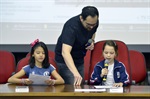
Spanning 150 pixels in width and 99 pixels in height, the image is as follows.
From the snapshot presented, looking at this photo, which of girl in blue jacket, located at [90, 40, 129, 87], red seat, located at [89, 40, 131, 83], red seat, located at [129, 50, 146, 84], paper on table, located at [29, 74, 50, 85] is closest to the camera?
paper on table, located at [29, 74, 50, 85]

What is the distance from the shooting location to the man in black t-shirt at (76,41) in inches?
109

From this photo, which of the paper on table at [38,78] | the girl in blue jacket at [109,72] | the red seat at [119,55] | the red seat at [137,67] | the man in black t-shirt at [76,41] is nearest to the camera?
the paper on table at [38,78]

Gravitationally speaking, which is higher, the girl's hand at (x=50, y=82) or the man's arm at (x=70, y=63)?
the man's arm at (x=70, y=63)

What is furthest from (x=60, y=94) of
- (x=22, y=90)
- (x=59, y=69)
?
(x=59, y=69)

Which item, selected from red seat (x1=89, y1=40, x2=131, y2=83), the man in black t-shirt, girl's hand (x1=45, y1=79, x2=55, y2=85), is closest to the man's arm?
the man in black t-shirt

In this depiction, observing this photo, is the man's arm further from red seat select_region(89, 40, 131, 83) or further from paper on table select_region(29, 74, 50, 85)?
red seat select_region(89, 40, 131, 83)

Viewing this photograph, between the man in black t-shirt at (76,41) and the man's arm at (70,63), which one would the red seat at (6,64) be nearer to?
the man in black t-shirt at (76,41)

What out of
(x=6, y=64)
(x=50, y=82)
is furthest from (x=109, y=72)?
(x=6, y=64)

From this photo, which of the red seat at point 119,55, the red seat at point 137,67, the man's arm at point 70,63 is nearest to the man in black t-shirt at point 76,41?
the man's arm at point 70,63

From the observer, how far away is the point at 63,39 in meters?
2.90

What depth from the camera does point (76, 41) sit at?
3014 millimetres

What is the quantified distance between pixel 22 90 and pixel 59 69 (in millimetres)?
899

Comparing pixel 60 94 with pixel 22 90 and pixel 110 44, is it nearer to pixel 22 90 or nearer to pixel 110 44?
pixel 22 90

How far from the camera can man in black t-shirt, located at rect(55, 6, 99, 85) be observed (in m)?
2.77
